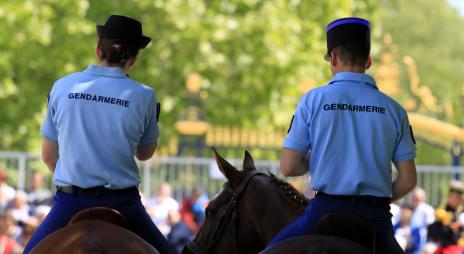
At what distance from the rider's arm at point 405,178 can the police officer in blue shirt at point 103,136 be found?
1496mm

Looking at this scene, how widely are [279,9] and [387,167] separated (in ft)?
77.9

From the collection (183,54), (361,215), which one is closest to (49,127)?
(361,215)

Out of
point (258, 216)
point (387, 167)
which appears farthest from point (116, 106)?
point (387, 167)

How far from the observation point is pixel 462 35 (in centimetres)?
7038

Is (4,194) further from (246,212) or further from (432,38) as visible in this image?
(432,38)

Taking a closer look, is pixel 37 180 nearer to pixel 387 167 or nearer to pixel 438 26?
pixel 387 167

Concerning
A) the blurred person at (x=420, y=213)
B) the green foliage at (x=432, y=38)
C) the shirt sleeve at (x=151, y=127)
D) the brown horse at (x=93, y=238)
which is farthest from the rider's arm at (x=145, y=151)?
the green foliage at (x=432, y=38)

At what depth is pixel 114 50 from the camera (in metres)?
7.52

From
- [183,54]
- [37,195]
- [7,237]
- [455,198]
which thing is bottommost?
[37,195]

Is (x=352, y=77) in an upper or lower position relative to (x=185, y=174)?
upper

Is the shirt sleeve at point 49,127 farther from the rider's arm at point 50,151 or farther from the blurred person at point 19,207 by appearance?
the blurred person at point 19,207

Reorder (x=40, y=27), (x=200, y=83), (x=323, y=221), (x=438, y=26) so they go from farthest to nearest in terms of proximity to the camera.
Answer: (x=438, y=26), (x=200, y=83), (x=40, y=27), (x=323, y=221)

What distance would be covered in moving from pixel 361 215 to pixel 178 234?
13.6 metres

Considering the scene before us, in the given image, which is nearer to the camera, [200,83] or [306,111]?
[306,111]
